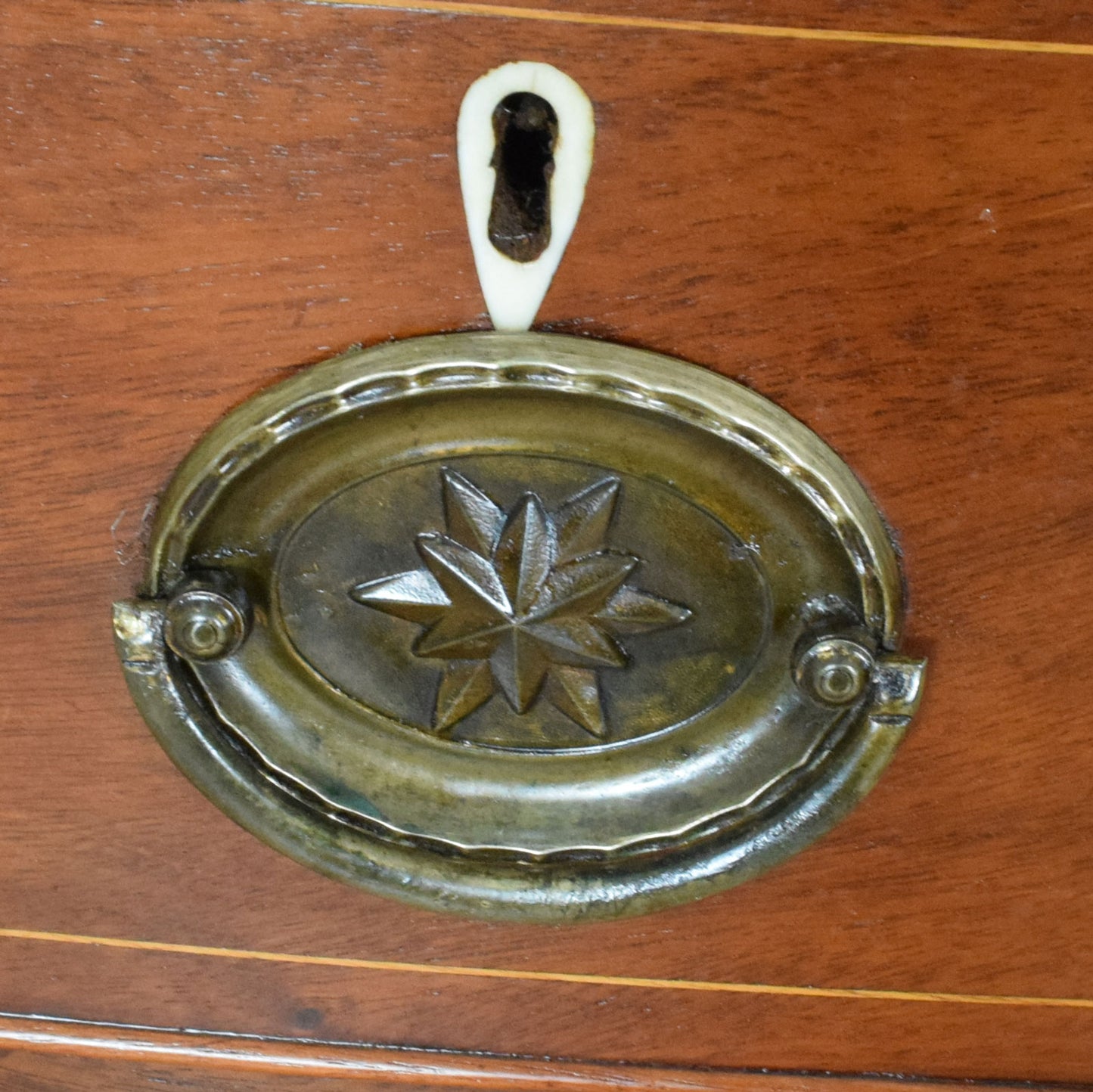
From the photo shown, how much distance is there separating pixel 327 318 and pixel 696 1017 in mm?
386

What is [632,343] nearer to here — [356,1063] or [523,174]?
[523,174]

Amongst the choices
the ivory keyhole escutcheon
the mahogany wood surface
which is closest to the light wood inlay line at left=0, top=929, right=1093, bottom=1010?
the mahogany wood surface

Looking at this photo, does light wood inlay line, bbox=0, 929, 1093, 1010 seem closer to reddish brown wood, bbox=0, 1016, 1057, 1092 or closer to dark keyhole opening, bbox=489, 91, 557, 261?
reddish brown wood, bbox=0, 1016, 1057, 1092

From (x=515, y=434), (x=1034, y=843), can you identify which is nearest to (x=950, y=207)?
(x=515, y=434)

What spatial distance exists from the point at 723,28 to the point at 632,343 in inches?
4.3

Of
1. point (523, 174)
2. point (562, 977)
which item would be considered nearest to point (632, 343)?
point (523, 174)

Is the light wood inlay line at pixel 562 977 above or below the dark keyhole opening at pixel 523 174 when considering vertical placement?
below

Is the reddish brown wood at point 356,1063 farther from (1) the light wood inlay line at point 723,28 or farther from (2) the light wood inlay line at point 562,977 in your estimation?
(1) the light wood inlay line at point 723,28

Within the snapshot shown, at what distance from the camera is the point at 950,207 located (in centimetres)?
39

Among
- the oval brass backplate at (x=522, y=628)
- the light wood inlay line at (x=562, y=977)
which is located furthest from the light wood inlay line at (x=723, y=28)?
the light wood inlay line at (x=562, y=977)

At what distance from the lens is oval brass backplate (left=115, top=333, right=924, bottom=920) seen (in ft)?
1.41

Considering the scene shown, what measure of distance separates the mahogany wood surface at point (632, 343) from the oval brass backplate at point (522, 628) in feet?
0.08

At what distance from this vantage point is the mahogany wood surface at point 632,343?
1.24 feet

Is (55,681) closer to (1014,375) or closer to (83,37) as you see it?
(83,37)
